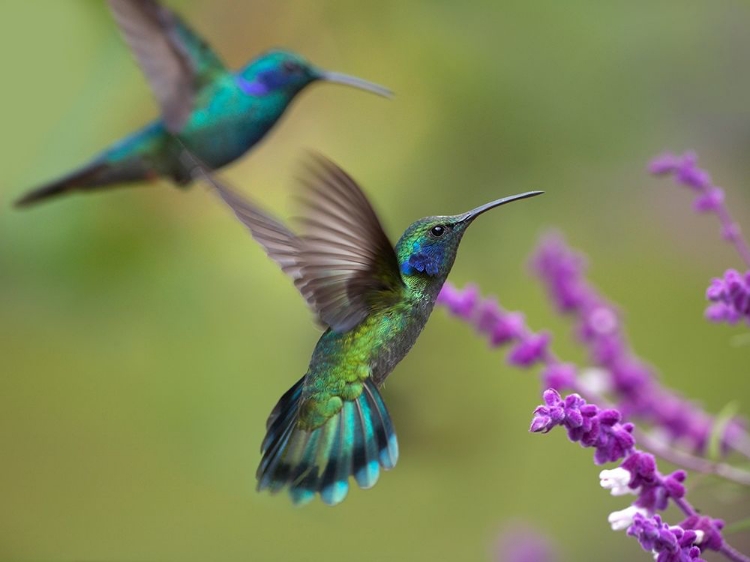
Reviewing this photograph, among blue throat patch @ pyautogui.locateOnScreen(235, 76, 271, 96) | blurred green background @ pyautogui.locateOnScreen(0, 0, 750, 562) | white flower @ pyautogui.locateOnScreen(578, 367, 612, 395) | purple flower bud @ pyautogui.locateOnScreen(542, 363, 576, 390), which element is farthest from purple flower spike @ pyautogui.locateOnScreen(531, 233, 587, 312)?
blurred green background @ pyautogui.locateOnScreen(0, 0, 750, 562)

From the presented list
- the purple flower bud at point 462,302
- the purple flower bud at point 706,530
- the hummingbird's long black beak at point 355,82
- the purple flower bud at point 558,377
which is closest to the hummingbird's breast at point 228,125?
the hummingbird's long black beak at point 355,82

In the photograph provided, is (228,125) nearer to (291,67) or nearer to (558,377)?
(291,67)

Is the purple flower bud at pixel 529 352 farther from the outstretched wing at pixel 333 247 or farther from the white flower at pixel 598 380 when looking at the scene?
the outstretched wing at pixel 333 247

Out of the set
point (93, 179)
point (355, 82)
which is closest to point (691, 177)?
point (355, 82)

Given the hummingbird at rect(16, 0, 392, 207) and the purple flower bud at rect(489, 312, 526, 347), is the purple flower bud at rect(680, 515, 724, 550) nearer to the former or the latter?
the purple flower bud at rect(489, 312, 526, 347)

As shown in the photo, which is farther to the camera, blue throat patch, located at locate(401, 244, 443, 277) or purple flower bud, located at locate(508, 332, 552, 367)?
purple flower bud, located at locate(508, 332, 552, 367)

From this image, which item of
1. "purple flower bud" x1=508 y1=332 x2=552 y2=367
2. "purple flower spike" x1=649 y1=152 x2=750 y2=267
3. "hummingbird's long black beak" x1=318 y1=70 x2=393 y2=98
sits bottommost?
"purple flower bud" x1=508 y1=332 x2=552 y2=367

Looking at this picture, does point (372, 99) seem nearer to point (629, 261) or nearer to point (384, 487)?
point (629, 261)
